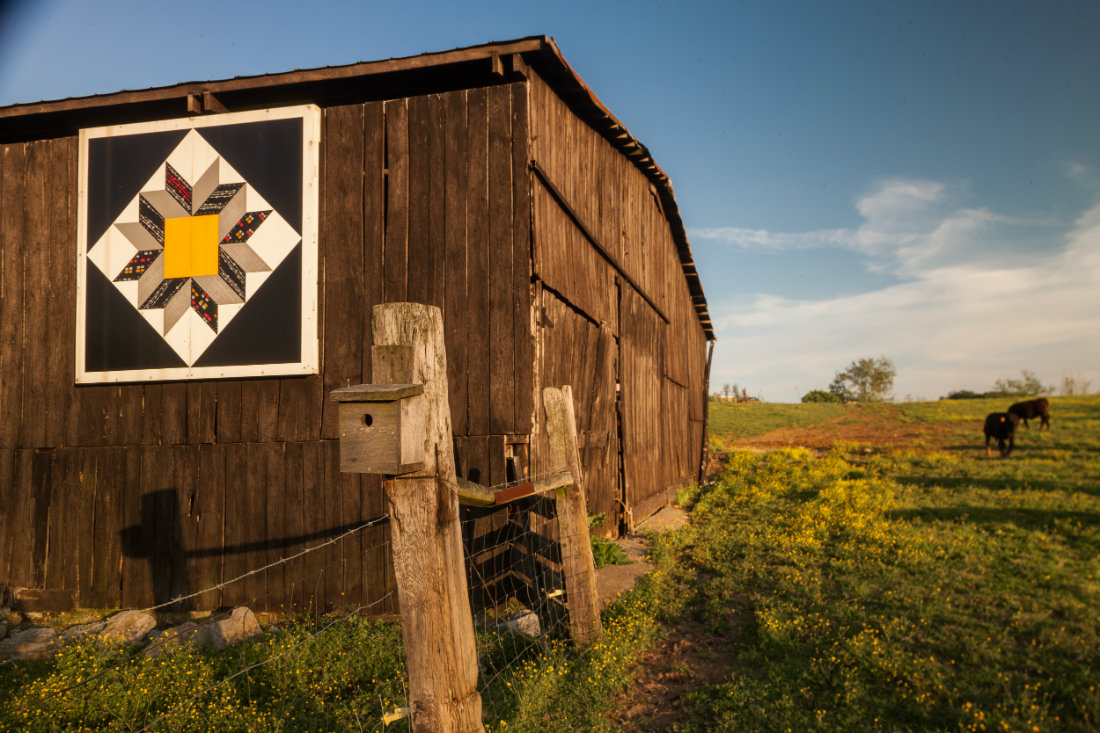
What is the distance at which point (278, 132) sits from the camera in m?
7.29

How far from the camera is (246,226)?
23.7ft

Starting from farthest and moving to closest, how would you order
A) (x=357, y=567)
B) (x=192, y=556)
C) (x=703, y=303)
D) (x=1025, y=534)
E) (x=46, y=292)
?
(x=703, y=303) < (x=46, y=292) < (x=192, y=556) < (x=357, y=567) < (x=1025, y=534)

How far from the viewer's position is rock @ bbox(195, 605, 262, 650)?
19.8ft

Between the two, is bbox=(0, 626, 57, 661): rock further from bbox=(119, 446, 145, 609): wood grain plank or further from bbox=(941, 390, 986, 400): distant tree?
bbox=(941, 390, 986, 400): distant tree

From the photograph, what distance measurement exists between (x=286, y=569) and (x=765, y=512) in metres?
7.77

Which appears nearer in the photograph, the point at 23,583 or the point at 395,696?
the point at 395,696

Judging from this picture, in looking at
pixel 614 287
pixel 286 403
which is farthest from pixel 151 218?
pixel 614 287

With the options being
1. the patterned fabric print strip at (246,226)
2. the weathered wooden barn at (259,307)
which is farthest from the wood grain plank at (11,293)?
the patterned fabric print strip at (246,226)

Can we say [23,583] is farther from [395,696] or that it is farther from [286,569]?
[395,696]

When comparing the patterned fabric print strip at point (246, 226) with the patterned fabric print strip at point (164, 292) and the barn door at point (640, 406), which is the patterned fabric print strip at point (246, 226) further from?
the barn door at point (640, 406)

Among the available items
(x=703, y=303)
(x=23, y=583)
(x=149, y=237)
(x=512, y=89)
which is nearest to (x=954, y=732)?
(x=512, y=89)

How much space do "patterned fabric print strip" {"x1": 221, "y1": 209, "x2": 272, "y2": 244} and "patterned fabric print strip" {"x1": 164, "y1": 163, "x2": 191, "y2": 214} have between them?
2.13 ft

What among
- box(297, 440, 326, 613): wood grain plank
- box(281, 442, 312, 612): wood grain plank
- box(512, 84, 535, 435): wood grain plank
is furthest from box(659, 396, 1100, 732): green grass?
box(281, 442, 312, 612): wood grain plank

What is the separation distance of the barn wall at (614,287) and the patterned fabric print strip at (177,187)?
418 cm
